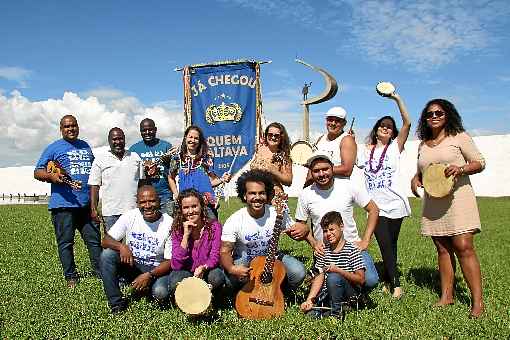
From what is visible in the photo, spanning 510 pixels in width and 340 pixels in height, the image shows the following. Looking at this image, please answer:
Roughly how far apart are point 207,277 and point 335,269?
1319 mm

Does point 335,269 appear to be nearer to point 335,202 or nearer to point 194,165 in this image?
point 335,202

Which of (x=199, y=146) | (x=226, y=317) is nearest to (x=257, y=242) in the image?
(x=226, y=317)

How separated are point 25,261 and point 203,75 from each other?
4451mm

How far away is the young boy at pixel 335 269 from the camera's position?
4691mm

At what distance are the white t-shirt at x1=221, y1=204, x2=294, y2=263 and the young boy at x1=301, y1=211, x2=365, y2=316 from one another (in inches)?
Answer: 19.5

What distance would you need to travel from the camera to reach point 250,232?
5.02m

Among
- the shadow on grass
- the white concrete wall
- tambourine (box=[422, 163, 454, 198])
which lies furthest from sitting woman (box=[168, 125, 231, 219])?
the white concrete wall

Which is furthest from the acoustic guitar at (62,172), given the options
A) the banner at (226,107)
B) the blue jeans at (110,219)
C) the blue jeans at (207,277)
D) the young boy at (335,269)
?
Answer: the young boy at (335,269)

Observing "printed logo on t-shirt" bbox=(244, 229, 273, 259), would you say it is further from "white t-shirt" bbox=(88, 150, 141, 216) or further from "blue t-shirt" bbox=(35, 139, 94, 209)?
"blue t-shirt" bbox=(35, 139, 94, 209)

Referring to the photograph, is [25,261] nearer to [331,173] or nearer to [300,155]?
[300,155]

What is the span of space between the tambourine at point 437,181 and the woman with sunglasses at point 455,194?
68 mm

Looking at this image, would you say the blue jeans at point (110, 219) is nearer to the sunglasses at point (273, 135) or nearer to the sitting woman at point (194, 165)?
the sitting woman at point (194, 165)

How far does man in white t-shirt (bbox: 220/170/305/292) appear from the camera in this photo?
4.96 metres

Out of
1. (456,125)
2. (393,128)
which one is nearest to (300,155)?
(393,128)
